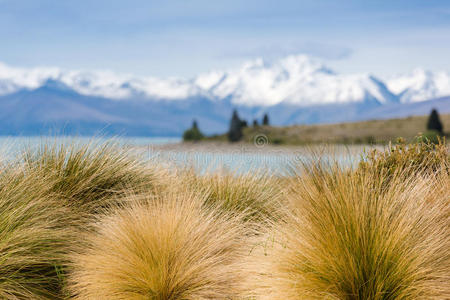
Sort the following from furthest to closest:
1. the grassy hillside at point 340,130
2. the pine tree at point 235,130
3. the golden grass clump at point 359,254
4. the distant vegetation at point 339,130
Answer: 1. the pine tree at point 235,130
2. the grassy hillside at point 340,130
3. the distant vegetation at point 339,130
4. the golden grass clump at point 359,254

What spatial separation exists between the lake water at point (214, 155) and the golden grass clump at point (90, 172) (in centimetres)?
18

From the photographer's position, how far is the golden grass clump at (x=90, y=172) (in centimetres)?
593

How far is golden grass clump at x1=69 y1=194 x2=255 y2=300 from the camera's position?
4316 millimetres

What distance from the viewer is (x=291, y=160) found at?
5.78 m

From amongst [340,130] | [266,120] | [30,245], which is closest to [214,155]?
[30,245]

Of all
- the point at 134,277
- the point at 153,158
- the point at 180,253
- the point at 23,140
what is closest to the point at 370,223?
the point at 180,253

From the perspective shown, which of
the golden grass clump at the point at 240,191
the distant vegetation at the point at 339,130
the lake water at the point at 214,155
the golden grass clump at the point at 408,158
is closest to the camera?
the lake water at the point at 214,155

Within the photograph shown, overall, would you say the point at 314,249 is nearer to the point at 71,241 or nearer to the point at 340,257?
the point at 340,257

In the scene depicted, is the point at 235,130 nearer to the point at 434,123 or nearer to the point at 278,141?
the point at 278,141

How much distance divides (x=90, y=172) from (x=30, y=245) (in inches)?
70.5

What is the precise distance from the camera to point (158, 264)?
4.36 metres

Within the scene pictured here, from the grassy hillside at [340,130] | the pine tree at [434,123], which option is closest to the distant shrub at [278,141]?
the grassy hillside at [340,130]

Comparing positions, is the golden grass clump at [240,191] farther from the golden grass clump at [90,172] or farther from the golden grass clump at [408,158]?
the golden grass clump at [408,158]

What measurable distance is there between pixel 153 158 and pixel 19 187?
2448mm
